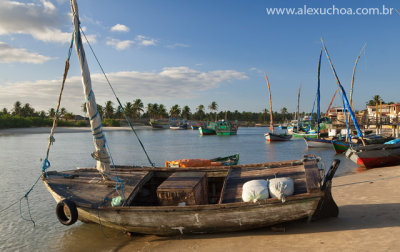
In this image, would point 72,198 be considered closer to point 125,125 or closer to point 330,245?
point 330,245

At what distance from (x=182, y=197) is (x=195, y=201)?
387mm

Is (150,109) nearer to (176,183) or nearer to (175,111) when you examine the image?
(175,111)

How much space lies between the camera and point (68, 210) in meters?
7.83

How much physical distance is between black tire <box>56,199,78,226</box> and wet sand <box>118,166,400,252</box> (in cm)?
163

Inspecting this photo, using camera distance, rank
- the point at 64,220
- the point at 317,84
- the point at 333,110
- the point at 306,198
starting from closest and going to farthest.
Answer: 1. the point at 306,198
2. the point at 64,220
3. the point at 317,84
4. the point at 333,110

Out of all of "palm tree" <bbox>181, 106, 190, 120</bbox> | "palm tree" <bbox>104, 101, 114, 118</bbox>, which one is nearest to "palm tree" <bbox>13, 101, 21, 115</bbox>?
"palm tree" <bbox>104, 101, 114, 118</bbox>

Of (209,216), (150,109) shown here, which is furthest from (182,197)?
(150,109)

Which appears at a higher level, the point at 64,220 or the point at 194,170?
the point at 194,170

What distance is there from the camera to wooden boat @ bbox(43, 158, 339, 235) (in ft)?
22.8

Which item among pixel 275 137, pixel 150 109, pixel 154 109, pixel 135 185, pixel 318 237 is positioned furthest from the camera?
pixel 154 109

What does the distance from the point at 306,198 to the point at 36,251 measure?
26.1 ft

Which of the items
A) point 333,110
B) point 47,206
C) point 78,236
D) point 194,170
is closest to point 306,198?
point 194,170

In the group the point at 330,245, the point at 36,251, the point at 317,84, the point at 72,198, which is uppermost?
the point at 317,84

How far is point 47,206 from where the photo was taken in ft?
40.9
